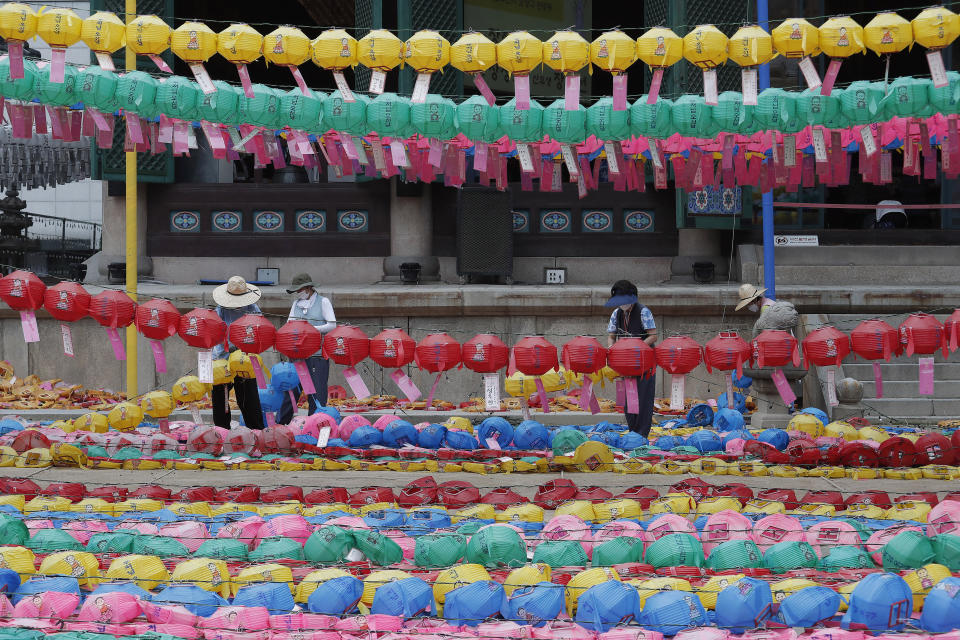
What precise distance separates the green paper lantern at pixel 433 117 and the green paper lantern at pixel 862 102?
2.84m

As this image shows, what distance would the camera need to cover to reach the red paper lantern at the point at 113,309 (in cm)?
798

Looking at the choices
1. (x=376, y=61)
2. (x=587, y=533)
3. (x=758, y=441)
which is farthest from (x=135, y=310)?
(x=758, y=441)

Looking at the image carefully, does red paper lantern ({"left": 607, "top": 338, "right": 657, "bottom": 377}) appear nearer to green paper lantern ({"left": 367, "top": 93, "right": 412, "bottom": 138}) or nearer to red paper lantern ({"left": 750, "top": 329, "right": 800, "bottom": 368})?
red paper lantern ({"left": 750, "top": 329, "right": 800, "bottom": 368})

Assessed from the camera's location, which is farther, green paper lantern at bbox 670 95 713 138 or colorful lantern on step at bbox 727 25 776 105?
green paper lantern at bbox 670 95 713 138

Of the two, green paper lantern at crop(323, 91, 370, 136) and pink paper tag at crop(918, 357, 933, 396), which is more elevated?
green paper lantern at crop(323, 91, 370, 136)

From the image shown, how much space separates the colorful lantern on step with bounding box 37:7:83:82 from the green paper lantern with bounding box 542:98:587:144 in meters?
3.33

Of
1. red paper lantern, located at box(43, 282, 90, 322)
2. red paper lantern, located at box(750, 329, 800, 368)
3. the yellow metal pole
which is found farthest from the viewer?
the yellow metal pole

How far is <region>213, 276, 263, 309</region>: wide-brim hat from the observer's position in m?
9.32

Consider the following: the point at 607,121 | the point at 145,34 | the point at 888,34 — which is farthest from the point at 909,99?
the point at 145,34

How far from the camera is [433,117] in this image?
7527 mm

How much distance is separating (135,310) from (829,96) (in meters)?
5.49

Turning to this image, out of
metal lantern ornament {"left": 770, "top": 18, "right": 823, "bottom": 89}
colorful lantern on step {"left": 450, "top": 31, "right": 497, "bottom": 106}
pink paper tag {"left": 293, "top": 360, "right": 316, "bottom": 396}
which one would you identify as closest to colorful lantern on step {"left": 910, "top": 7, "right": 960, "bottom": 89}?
metal lantern ornament {"left": 770, "top": 18, "right": 823, "bottom": 89}

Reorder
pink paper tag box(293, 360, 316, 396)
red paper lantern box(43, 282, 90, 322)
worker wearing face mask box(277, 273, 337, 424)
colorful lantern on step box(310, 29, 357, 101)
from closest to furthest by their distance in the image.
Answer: colorful lantern on step box(310, 29, 357, 101) → red paper lantern box(43, 282, 90, 322) → pink paper tag box(293, 360, 316, 396) → worker wearing face mask box(277, 273, 337, 424)

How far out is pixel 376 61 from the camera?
725cm
